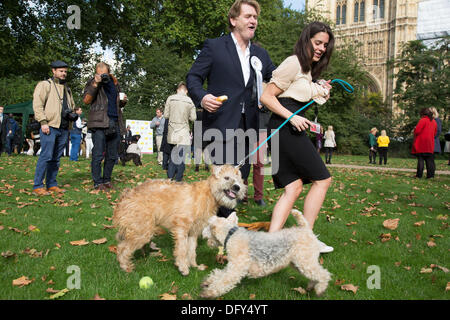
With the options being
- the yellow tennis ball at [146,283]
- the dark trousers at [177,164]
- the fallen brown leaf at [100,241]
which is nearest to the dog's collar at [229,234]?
the yellow tennis ball at [146,283]

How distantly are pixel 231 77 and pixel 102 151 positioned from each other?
5060mm

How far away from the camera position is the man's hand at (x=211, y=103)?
3.31 metres

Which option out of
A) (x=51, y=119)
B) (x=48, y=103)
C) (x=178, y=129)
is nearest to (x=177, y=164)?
(x=178, y=129)

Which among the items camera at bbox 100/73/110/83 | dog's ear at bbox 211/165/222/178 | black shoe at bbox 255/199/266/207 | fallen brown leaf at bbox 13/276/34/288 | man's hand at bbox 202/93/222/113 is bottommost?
fallen brown leaf at bbox 13/276/34/288

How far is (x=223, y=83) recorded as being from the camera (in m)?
3.64

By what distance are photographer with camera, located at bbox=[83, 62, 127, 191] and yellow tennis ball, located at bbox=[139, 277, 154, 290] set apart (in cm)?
500

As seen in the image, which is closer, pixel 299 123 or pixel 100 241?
pixel 299 123

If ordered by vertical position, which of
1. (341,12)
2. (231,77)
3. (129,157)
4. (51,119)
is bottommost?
(129,157)

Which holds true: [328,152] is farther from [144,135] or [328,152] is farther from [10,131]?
[10,131]

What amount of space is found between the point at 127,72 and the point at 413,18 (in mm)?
63132

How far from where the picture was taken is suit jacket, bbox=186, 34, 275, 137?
11.8 feet

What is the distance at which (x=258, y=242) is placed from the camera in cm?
303

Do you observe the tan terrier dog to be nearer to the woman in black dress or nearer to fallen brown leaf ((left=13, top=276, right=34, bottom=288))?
the woman in black dress

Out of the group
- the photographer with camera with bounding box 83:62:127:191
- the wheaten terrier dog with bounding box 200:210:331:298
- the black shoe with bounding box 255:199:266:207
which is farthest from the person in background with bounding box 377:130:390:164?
the wheaten terrier dog with bounding box 200:210:331:298
